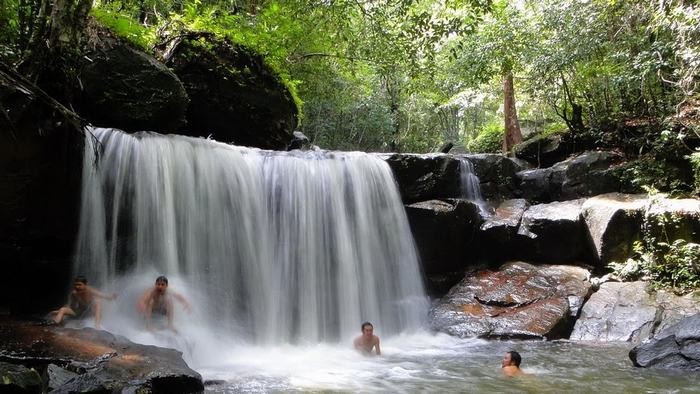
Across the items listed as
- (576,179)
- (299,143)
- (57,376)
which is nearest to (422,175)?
(576,179)

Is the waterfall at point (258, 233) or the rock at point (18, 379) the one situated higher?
the waterfall at point (258, 233)

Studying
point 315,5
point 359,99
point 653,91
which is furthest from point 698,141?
point 359,99

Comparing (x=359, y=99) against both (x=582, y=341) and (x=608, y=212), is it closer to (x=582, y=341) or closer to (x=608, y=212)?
(x=608, y=212)

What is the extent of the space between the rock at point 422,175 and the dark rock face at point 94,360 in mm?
7017

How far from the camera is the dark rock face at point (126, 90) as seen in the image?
8.91m

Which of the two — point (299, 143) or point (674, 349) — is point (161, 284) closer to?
point (674, 349)

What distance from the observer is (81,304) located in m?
6.96

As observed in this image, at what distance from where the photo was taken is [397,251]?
1130cm

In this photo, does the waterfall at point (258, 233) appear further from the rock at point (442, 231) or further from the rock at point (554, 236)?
the rock at point (554, 236)

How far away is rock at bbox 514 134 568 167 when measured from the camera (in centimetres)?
1450

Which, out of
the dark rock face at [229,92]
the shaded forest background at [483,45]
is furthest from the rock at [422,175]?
the dark rock face at [229,92]

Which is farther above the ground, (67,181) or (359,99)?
(359,99)

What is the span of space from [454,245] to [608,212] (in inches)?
127

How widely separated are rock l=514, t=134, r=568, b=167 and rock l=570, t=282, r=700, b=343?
528cm
